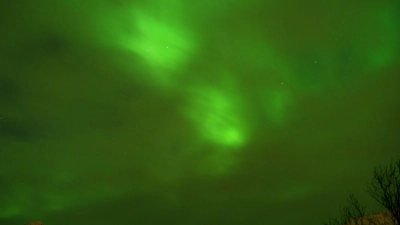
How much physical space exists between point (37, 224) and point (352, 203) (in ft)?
488

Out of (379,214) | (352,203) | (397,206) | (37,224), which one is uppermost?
(37,224)

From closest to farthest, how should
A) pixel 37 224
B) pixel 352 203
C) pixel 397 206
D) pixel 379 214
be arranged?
pixel 397 206 → pixel 352 203 → pixel 379 214 → pixel 37 224

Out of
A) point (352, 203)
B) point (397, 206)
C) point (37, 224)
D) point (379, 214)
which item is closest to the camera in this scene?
point (397, 206)

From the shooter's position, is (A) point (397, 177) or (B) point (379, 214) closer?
(A) point (397, 177)

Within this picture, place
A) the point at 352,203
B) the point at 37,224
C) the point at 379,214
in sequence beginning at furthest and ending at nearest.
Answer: the point at 37,224 → the point at 379,214 → the point at 352,203

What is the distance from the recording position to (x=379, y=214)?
114 metres

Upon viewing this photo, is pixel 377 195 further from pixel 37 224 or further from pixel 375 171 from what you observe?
pixel 37 224

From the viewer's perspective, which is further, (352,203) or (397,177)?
(352,203)

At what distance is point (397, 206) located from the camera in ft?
84.9

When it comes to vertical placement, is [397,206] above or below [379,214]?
below

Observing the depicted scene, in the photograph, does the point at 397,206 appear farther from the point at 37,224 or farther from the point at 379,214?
the point at 37,224

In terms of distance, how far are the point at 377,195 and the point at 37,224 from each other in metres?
153

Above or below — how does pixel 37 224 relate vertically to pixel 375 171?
above

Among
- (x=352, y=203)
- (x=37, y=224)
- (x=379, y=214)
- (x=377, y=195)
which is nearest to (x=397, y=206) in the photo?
(x=377, y=195)
